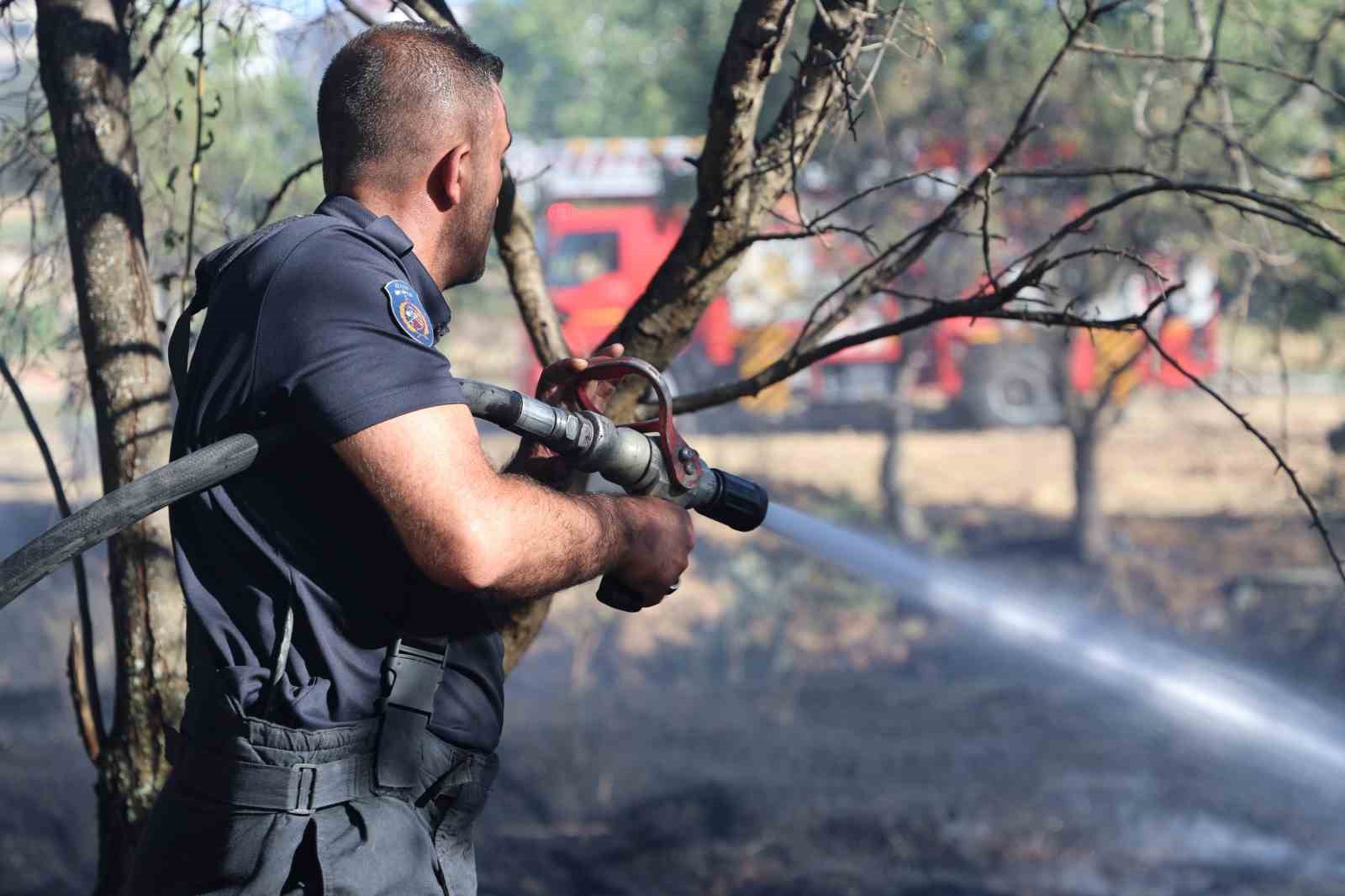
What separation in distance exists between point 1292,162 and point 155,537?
8738 millimetres

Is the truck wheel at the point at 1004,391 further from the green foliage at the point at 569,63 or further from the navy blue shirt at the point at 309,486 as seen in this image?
the navy blue shirt at the point at 309,486

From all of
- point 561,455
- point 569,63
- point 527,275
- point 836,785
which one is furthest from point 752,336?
point 569,63

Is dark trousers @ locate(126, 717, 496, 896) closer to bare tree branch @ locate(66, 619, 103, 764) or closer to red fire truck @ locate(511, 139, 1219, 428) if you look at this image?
bare tree branch @ locate(66, 619, 103, 764)

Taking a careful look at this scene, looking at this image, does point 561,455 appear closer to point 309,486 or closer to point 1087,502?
point 309,486

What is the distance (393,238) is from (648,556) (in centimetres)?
56

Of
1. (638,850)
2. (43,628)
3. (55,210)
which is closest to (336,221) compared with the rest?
(55,210)

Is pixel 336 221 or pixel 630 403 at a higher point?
pixel 336 221

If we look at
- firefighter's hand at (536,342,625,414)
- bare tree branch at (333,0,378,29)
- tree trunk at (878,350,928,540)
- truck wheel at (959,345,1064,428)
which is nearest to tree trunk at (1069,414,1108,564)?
tree trunk at (878,350,928,540)

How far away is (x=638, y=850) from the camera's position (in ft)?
21.4

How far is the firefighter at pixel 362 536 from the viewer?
1.53 meters

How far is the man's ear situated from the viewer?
69.3 inches

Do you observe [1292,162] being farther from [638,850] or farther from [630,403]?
[630,403]

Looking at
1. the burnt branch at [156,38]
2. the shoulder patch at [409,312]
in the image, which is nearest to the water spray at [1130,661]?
the burnt branch at [156,38]

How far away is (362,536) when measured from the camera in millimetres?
1655
